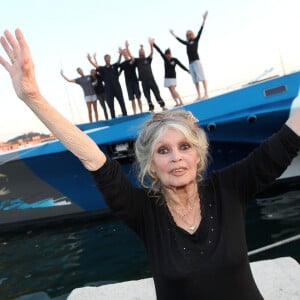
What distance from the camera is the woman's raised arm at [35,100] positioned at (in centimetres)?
141

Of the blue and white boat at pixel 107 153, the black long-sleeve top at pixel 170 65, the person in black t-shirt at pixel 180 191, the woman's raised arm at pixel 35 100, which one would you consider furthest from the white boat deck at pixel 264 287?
the black long-sleeve top at pixel 170 65

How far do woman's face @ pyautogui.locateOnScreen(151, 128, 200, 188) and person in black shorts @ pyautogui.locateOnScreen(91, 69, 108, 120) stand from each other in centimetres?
785

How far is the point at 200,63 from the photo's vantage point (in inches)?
321

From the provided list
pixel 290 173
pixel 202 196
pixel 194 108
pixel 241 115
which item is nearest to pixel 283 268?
pixel 202 196

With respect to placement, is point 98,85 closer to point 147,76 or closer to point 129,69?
point 129,69

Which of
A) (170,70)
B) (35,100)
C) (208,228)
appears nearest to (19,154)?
(170,70)

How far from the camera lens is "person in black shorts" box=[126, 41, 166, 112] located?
868cm

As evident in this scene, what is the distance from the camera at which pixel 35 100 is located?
143cm

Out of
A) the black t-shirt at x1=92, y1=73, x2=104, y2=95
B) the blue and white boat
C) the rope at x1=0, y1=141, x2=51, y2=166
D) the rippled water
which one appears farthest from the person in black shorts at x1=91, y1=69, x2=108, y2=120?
the rippled water

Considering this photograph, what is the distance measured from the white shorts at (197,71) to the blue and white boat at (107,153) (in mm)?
955

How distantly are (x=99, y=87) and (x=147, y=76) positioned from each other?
4.31 ft

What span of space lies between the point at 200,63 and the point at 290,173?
2923 mm

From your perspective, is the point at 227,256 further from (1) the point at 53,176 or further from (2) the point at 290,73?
(1) the point at 53,176

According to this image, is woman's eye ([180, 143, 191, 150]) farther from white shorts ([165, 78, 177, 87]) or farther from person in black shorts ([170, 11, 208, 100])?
white shorts ([165, 78, 177, 87])
